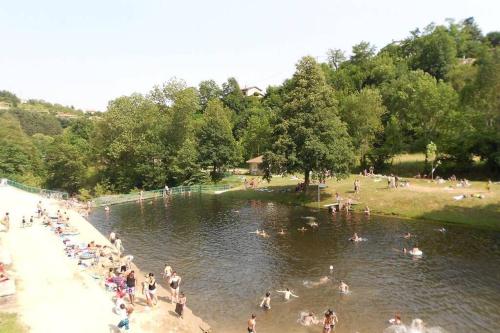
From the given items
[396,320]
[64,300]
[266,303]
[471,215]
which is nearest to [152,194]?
[64,300]

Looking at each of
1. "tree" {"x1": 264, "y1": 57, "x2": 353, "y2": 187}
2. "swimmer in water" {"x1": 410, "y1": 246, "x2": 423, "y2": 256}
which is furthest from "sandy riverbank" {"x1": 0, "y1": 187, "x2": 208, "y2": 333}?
"tree" {"x1": 264, "y1": 57, "x2": 353, "y2": 187}

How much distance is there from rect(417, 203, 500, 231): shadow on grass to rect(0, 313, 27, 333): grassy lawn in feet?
146

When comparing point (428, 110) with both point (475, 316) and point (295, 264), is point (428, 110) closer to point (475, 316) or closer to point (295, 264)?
point (295, 264)

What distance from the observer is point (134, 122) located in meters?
92.0

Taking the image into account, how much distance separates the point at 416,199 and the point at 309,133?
1703cm

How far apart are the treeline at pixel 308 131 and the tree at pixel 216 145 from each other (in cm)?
23

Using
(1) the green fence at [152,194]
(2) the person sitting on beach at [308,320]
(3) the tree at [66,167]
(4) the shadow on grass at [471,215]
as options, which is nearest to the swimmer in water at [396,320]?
(2) the person sitting on beach at [308,320]

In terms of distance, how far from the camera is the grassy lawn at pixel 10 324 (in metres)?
21.4

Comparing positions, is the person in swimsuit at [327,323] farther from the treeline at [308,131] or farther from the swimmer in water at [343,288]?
the treeline at [308,131]

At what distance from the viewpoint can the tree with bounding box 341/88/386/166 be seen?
267 ft

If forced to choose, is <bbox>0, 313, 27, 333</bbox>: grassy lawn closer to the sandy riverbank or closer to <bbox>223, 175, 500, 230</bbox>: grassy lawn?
the sandy riverbank

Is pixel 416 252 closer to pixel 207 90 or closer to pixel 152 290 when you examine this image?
pixel 152 290

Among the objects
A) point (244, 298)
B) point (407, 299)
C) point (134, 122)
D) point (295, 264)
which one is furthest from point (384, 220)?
point (134, 122)

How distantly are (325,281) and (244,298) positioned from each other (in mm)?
6892
